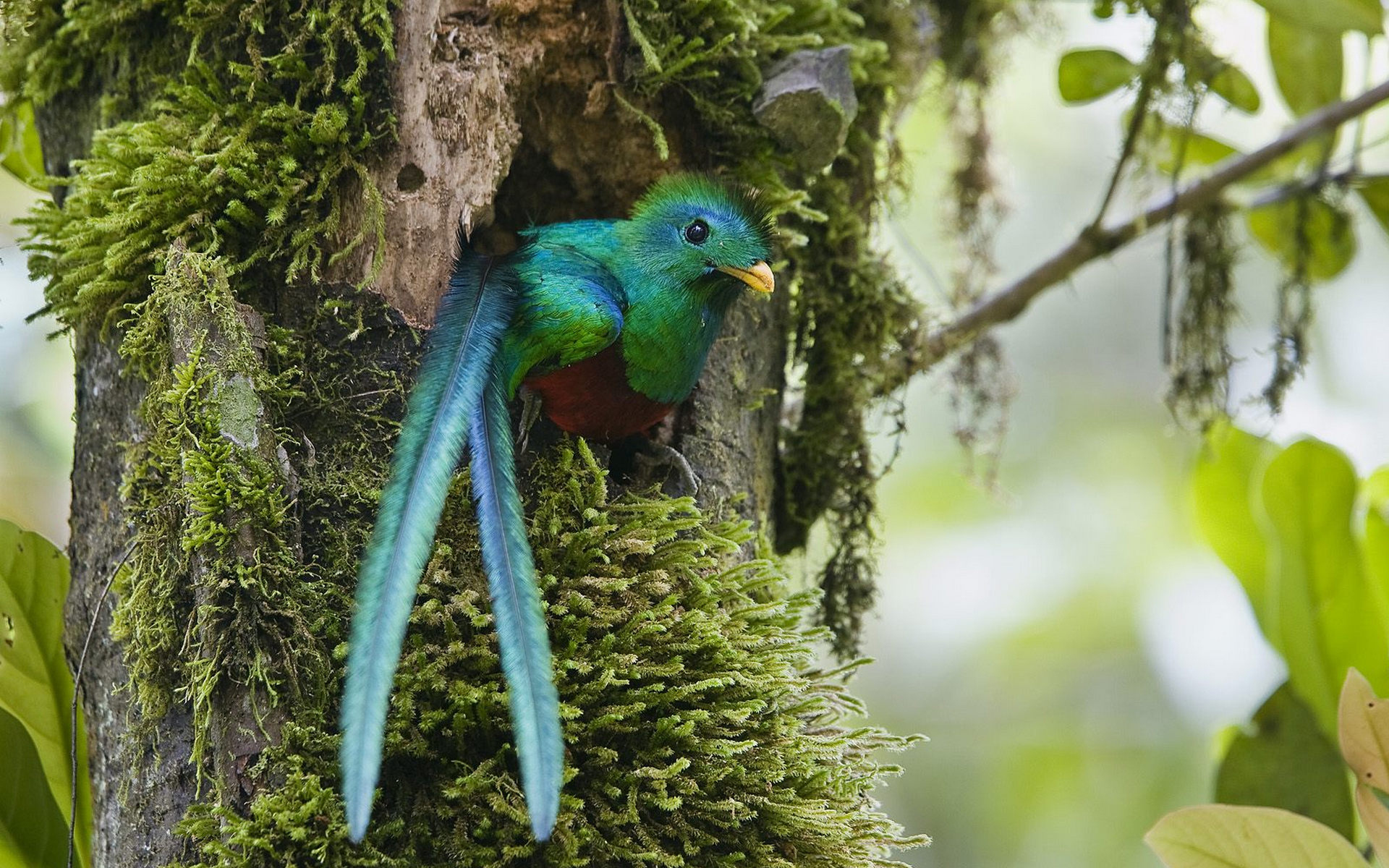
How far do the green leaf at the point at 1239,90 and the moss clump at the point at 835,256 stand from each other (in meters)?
0.85

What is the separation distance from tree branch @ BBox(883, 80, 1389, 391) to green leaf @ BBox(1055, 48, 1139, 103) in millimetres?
375

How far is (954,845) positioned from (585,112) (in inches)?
258

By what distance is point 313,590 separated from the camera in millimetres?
1756

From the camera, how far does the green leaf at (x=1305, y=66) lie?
3.16 meters

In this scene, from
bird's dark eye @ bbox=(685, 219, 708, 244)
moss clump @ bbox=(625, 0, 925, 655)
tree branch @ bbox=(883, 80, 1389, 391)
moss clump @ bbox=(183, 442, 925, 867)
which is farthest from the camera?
tree branch @ bbox=(883, 80, 1389, 391)

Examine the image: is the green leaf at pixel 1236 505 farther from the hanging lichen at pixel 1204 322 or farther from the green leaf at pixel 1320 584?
the hanging lichen at pixel 1204 322

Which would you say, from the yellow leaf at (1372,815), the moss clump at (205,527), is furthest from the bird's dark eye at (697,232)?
the yellow leaf at (1372,815)

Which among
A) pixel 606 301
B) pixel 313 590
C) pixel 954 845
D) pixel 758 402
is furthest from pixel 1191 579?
pixel 313 590

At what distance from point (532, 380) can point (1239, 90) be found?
7.16ft

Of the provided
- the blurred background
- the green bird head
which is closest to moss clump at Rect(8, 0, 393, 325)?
the green bird head

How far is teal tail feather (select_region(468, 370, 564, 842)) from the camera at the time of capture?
4.30ft

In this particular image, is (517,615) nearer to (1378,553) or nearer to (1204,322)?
(1378,553)

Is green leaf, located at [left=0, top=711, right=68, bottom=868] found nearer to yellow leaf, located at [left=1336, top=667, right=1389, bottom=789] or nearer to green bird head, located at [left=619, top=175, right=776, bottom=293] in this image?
green bird head, located at [left=619, top=175, right=776, bottom=293]

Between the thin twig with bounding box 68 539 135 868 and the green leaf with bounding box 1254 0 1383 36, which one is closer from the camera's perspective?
the thin twig with bounding box 68 539 135 868
